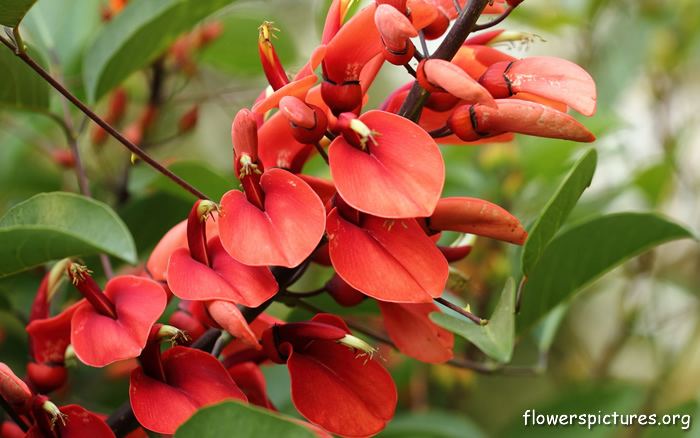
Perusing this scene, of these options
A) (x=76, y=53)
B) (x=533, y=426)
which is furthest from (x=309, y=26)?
(x=533, y=426)

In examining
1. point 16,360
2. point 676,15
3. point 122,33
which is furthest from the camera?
point 676,15

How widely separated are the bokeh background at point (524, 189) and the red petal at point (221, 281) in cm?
23

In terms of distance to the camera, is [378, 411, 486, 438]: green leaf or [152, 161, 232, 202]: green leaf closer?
[152, 161, 232, 202]: green leaf

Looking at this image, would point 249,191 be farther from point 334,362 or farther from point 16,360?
point 16,360

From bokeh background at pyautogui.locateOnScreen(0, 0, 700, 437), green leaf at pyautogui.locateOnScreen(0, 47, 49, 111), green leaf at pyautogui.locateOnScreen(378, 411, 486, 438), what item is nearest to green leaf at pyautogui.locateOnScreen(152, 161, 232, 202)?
bokeh background at pyautogui.locateOnScreen(0, 0, 700, 437)

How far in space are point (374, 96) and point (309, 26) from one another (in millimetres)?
406

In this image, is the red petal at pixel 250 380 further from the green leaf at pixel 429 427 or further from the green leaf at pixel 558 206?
the green leaf at pixel 429 427

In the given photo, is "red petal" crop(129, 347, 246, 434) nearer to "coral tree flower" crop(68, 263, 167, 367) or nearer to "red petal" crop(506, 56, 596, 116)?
"coral tree flower" crop(68, 263, 167, 367)

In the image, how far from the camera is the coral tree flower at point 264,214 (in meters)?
0.44

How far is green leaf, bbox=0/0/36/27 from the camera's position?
51cm

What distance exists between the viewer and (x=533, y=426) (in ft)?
3.43

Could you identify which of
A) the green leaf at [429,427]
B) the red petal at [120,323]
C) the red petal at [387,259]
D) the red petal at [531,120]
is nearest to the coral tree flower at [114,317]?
the red petal at [120,323]

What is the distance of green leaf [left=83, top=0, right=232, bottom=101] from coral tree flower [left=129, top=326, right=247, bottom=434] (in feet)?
1.10

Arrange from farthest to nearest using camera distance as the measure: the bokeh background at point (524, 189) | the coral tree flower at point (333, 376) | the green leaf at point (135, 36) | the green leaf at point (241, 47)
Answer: the green leaf at point (241, 47)
the bokeh background at point (524, 189)
the green leaf at point (135, 36)
the coral tree flower at point (333, 376)
